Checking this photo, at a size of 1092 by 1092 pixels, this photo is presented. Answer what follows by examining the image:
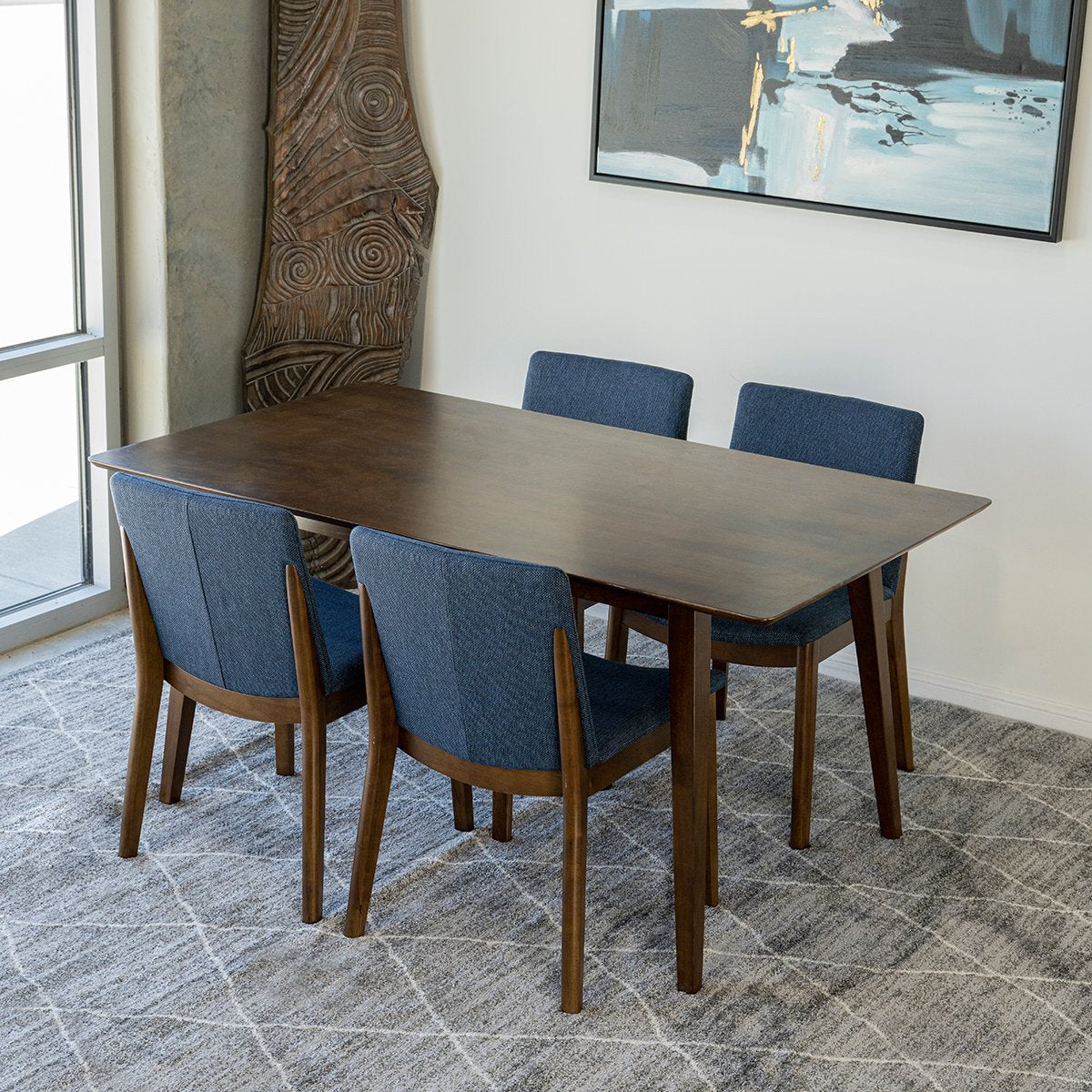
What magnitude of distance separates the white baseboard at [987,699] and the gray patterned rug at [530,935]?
180mm

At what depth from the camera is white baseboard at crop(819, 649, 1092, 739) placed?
12.5ft

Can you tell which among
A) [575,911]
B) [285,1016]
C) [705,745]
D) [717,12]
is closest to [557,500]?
[705,745]

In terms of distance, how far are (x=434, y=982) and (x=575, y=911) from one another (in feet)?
1.05

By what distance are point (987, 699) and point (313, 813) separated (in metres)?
1.95

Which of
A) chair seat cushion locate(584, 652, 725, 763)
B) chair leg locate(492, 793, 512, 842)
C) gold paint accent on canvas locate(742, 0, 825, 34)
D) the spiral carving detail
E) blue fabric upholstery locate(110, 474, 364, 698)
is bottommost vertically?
chair leg locate(492, 793, 512, 842)

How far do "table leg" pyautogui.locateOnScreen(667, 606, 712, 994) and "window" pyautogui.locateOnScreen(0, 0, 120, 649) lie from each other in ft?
7.25

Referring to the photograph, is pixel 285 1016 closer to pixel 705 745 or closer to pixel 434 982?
pixel 434 982

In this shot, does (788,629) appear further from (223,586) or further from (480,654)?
(223,586)

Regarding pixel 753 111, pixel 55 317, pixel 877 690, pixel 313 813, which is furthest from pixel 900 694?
pixel 55 317

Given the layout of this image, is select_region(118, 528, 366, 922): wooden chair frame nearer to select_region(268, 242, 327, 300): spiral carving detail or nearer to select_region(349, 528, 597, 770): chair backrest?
select_region(349, 528, 597, 770): chair backrest

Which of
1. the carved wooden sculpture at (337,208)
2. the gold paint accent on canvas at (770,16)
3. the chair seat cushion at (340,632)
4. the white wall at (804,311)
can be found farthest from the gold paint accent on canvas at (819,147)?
the chair seat cushion at (340,632)

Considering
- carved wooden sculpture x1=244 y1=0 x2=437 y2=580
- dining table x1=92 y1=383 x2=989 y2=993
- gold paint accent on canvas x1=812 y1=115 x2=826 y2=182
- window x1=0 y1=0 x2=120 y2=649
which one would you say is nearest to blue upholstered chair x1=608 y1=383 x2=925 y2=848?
dining table x1=92 y1=383 x2=989 y2=993

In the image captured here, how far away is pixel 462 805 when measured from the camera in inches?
125

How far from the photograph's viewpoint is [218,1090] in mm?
2381
